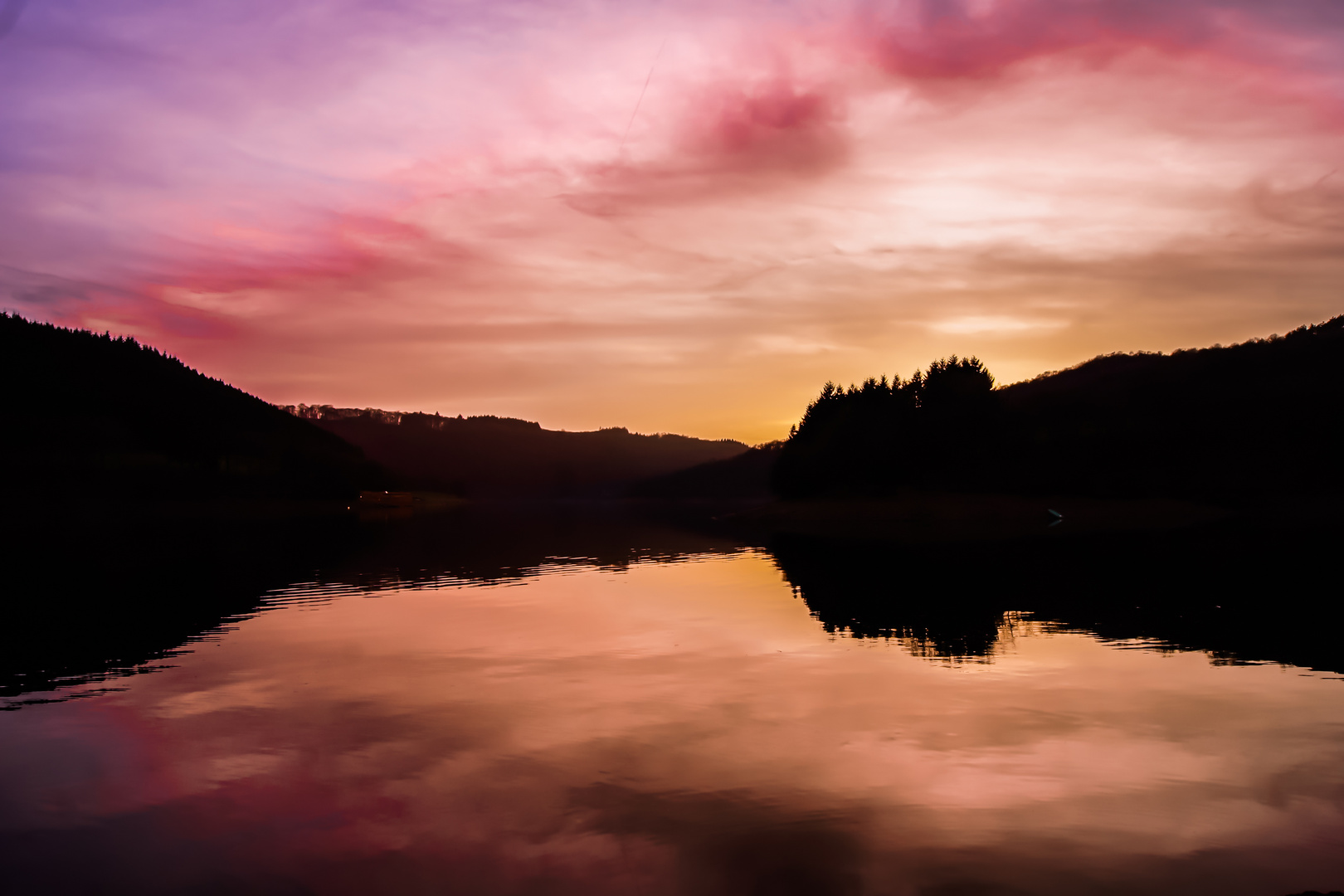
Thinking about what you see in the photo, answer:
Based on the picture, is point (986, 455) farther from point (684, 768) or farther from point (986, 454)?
point (684, 768)

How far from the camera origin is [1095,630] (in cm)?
3812

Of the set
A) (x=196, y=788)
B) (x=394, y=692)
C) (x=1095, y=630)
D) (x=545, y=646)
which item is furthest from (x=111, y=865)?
(x=1095, y=630)

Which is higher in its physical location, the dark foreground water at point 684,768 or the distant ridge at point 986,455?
the distant ridge at point 986,455

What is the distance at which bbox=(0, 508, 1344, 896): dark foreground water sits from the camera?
14141 millimetres

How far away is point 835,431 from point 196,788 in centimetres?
16186

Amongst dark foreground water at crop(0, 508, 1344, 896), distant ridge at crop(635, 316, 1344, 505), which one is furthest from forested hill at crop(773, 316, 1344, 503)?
dark foreground water at crop(0, 508, 1344, 896)

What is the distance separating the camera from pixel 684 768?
63.1ft

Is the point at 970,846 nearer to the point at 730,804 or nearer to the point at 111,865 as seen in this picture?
the point at 730,804

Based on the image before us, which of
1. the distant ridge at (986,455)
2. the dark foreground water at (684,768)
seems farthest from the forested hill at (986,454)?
the dark foreground water at (684,768)

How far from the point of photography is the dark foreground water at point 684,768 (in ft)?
46.4

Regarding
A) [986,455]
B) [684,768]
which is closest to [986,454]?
[986,455]

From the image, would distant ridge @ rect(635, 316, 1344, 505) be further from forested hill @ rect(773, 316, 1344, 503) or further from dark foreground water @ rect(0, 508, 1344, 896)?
dark foreground water @ rect(0, 508, 1344, 896)

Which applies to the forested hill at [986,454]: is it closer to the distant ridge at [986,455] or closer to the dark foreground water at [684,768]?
the distant ridge at [986,455]

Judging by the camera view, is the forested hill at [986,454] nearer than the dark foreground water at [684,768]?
No
